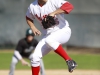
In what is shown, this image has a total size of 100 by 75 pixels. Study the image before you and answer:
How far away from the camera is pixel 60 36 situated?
662cm

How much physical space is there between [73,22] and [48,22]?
369 inches

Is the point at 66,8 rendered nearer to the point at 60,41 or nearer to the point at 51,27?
the point at 51,27

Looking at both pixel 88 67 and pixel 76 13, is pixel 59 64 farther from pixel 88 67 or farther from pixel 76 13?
pixel 76 13

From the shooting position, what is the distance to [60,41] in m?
6.67

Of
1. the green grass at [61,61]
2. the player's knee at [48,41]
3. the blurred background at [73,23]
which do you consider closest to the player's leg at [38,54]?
the player's knee at [48,41]

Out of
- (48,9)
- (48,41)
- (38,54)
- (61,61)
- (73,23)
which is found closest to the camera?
(48,41)

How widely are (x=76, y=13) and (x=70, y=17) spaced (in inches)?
11.3

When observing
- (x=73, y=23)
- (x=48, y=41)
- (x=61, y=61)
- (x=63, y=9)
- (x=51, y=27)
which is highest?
(x=73, y=23)

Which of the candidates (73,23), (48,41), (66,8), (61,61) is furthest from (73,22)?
(48,41)

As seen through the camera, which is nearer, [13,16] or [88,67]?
[88,67]

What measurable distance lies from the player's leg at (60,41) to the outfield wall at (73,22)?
9.03m

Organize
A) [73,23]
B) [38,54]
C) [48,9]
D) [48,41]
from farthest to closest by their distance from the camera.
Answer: [73,23] → [48,9] → [38,54] → [48,41]

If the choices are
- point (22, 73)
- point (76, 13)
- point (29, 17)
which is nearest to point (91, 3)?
point (76, 13)

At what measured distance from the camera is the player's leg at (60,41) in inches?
252
